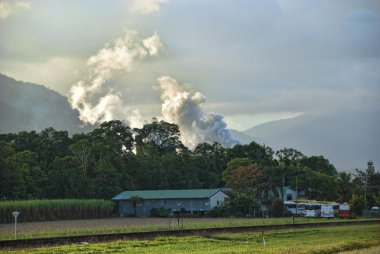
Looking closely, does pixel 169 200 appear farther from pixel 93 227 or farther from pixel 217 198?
pixel 93 227

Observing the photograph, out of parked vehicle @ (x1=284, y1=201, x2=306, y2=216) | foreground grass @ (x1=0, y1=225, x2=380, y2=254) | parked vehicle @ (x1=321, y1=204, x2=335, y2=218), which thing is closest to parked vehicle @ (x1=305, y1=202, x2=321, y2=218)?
parked vehicle @ (x1=321, y1=204, x2=335, y2=218)

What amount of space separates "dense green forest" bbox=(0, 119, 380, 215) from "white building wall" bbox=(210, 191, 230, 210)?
1.92m

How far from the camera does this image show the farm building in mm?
87688

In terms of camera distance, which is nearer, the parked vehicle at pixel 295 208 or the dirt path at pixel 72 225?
the dirt path at pixel 72 225

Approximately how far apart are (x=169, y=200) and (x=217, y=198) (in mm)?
7109

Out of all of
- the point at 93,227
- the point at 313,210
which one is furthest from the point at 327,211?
the point at 93,227

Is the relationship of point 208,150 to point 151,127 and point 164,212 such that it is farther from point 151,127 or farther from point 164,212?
point 164,212

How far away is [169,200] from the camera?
89.9m

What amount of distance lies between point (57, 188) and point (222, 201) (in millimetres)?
23983

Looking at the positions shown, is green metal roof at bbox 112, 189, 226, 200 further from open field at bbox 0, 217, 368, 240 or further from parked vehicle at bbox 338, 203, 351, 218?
open field at bbox 0, 217, 368, 240

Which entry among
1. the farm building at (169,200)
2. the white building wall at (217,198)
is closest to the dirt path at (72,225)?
the white building wall at (217,198)

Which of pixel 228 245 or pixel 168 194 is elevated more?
pixel 168 194

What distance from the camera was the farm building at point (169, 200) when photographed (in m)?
87.7

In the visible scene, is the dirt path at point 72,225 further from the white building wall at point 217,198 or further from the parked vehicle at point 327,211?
the white building wall at point 217,198
